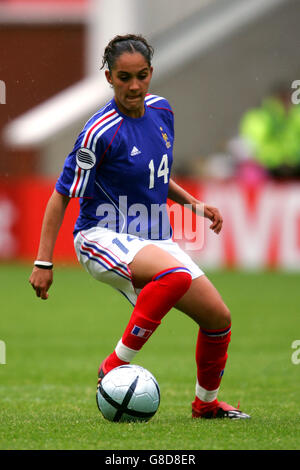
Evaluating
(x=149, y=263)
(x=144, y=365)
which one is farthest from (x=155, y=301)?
(x=144, y=365)

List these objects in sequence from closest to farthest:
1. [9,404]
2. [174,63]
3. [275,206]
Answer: [9,404] < [275,206] < [174,63]

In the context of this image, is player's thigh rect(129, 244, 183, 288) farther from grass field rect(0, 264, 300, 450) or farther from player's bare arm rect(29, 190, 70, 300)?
grass field rect(0, 264, 300, 450)

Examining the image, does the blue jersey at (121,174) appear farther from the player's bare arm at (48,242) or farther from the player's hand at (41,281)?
the player's hand at (41,281)

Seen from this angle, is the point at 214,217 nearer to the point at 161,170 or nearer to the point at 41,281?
the point at 161,170

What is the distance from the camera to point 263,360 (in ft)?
24.7

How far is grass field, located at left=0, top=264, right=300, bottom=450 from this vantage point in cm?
Answer: 439

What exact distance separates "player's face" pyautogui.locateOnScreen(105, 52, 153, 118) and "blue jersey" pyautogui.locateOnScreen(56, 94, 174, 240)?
118mm

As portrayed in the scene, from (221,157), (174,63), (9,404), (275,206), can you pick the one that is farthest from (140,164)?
(174,63)

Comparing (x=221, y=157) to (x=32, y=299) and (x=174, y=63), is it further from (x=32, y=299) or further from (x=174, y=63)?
(x=32, y=299)

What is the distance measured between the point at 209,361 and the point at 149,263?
0.70m

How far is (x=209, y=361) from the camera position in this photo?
5.18 m

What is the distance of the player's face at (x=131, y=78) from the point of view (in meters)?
4.87

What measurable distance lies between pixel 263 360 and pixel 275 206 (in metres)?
6.62
